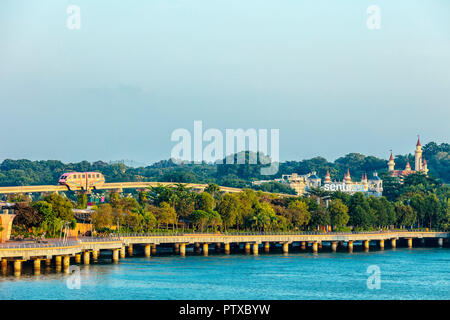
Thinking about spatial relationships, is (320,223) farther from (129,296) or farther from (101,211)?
(129,296)

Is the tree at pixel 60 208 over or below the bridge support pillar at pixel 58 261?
over

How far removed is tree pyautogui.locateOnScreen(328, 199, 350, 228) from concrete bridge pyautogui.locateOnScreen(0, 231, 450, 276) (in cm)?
408

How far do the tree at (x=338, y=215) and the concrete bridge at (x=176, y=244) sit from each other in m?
4.08

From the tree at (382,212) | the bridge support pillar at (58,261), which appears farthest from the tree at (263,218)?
the bridge support pillar at (58,261)

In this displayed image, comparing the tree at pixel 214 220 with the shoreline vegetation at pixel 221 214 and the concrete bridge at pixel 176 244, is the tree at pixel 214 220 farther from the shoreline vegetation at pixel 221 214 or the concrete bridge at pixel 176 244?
the concrete bridge at pixel 176 244

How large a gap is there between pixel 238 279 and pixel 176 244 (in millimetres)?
36796

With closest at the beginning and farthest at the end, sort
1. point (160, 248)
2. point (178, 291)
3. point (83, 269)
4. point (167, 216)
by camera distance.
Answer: point (178, 291), point (83, 269), point (167, 216), point (160, 248)

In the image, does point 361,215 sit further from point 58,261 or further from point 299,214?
point 58,261

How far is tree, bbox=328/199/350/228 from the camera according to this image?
13938 centimetres

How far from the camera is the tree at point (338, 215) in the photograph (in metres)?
139

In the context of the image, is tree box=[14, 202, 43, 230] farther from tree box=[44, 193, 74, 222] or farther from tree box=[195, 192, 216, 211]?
tree box=[195, 192, 216, 211]
